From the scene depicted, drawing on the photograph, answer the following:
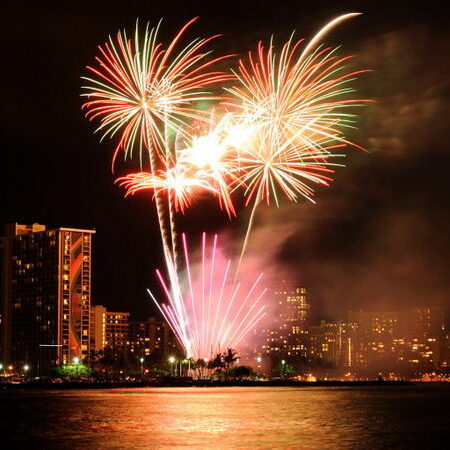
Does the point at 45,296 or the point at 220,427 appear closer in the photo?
the point at 220,427

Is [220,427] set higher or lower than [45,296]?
lower

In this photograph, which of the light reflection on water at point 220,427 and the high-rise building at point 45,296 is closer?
the light reflection on water at point 220,427

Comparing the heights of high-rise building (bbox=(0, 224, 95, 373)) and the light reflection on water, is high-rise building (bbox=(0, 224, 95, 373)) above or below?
above

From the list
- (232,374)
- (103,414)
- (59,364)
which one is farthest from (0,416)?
(59,364)

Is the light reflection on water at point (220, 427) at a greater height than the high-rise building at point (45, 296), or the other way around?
the high-rise building at point (45, 296)

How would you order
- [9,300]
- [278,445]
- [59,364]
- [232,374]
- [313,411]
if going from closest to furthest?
[278,445]
[313,411]
[232,374]
[59,364]
[9,300]

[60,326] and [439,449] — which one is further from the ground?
[60,326]

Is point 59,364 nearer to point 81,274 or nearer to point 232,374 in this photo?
point 81,274

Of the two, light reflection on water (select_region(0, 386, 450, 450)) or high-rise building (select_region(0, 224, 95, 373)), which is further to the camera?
high-rise building (select_region(0, 224, 95, 373))
